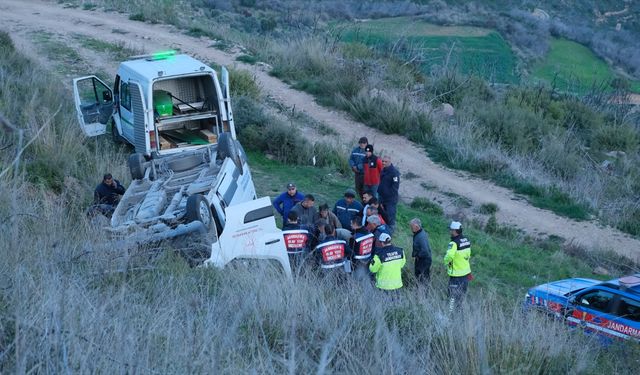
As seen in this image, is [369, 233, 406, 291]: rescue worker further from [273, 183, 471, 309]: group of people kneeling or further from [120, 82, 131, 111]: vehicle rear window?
[120, 82, 131, 111]: vehicle rear window

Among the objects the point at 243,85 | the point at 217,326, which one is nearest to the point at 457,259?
the point at 217,326

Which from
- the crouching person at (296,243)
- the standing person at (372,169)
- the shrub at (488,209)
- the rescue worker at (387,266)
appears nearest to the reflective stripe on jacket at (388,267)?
the rescue worker at (387,266)

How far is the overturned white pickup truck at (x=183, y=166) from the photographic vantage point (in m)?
8.79

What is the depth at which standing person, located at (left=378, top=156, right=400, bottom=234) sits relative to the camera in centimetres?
1287

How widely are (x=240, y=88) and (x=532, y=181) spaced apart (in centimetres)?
832

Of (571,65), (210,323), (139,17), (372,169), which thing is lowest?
(571,65)

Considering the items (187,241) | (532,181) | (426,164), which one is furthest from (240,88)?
(187,241)

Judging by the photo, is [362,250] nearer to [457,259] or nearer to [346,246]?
[346,246]

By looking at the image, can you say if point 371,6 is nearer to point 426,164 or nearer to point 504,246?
point 426,164

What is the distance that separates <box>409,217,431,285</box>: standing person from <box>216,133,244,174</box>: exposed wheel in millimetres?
3002

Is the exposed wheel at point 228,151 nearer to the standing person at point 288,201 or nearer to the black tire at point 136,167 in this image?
the standing person at point 288,201

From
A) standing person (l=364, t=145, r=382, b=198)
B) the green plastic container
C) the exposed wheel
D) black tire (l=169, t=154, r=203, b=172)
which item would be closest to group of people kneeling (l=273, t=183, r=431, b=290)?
the exposed wheel

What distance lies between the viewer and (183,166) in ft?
39.6

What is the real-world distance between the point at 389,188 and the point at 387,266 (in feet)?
11.8
